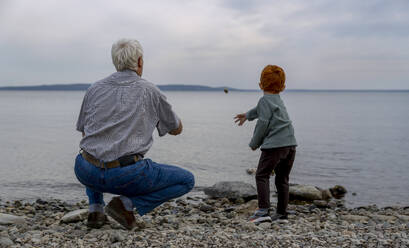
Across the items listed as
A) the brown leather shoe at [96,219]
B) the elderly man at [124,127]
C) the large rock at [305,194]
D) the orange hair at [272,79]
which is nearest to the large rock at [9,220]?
the brown leather shoe at [96,219]

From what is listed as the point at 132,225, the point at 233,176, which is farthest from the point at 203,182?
the point at 132,225

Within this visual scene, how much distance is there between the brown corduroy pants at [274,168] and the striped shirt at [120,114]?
70.2 inches

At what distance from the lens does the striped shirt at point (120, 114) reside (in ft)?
14.8

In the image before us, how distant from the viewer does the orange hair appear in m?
5.88

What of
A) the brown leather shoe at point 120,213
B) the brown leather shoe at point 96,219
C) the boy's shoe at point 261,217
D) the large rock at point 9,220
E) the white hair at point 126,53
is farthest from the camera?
the large rock at point 9,220

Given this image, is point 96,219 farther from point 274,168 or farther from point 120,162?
point 274,168

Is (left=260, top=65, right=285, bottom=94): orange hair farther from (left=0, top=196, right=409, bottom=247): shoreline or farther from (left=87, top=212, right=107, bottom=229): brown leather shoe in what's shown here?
(left=87, top=212, right=107, bottom=229): brown leather shoe

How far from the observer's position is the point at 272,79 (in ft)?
19.3

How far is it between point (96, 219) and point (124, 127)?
1.45 m

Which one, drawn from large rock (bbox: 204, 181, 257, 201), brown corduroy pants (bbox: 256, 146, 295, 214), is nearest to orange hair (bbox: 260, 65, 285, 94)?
brown corduroy pants (bbox: 256, 146, 295, 214)

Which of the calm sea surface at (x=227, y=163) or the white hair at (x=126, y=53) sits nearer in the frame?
the white hair at (x=126, y=53)

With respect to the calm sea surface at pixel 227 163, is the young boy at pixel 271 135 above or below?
above

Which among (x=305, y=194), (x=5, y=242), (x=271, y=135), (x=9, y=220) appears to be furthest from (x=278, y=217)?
(x=305, y=194)

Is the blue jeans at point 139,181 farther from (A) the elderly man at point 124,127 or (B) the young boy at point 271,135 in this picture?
(B) the young boy at point 271,135
